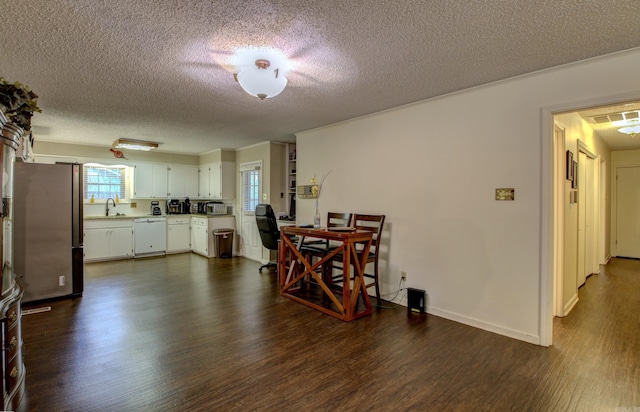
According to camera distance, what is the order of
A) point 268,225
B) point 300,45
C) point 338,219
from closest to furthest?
point 300,45 → point 338,219 → point 268,225

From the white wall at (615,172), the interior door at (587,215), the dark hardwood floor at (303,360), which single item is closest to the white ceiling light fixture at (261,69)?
the dark hardwood floor at (303,360)

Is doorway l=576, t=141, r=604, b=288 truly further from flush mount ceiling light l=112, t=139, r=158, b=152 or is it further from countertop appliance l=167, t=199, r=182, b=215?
countertop appliance l=167, t=199, r=182, b=215

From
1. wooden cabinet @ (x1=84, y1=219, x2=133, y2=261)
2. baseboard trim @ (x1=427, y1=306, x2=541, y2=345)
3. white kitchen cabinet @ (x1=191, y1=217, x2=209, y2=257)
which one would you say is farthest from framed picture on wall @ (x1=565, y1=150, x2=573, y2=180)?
wooden cabinet @ (x1=84, y1=219, x2=133, y2=261)

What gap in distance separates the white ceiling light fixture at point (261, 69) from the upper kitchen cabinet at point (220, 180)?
4.61 metres

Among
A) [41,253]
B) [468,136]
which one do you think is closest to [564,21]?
[468,136]

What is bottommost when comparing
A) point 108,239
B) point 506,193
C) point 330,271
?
point 330,271

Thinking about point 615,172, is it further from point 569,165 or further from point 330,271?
point 330,271

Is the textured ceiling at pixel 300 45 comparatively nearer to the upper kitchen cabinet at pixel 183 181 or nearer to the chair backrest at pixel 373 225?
the chair backrest at pixel 373 225

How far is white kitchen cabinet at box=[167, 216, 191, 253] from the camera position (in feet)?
23.2

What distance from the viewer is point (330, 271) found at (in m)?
4.10

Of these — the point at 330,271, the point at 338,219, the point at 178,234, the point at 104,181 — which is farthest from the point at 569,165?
the point at 104,181

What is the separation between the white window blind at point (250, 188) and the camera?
645cm

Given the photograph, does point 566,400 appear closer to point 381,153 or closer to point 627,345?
point 627,345

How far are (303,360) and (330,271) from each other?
5.52 feet
